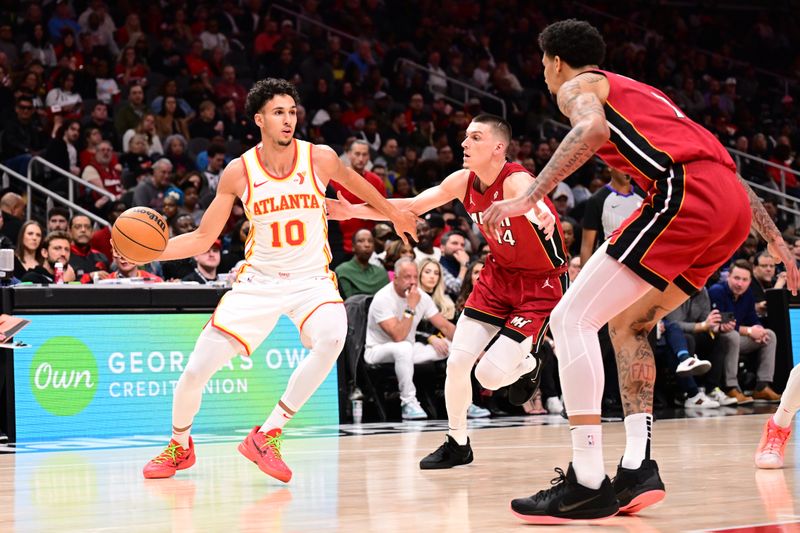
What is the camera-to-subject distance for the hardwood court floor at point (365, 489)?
4.58 meters

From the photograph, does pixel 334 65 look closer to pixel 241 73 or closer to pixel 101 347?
pixel 241 73

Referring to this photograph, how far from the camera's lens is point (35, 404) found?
338 inches

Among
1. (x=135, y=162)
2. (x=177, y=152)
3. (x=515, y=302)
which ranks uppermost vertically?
(x=177, y=152)

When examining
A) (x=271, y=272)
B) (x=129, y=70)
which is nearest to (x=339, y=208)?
(x=271, y=272)

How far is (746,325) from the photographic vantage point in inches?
474

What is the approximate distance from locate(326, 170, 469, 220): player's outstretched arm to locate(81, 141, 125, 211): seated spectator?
275 inches

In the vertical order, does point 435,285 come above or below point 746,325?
above

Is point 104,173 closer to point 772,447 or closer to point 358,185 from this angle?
point 358,185

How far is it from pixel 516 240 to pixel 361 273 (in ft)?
15.5

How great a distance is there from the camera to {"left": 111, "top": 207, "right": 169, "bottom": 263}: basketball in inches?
240

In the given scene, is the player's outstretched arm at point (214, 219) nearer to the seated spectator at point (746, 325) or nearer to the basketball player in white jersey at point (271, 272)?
the basketball player in white jersey at point (271, 272)

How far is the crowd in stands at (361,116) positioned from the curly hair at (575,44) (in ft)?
14.5

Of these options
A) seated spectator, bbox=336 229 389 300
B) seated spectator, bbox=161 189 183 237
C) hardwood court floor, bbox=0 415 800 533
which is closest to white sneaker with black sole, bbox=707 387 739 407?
hardwood court floor, bbox=0 415 800 533

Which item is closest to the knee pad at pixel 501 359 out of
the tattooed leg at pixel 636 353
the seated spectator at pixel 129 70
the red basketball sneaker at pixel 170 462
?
the tattooed leg at pixel 636 353
